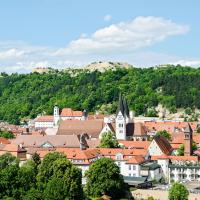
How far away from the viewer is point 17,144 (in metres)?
93.8

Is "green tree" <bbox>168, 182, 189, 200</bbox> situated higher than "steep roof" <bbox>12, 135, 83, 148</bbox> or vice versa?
"steep roof" <bbox>12, 135, 83, 148</bbox>

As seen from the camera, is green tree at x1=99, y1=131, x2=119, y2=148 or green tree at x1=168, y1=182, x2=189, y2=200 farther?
green tree at x1=99, y1=131, x2=119, y2=148

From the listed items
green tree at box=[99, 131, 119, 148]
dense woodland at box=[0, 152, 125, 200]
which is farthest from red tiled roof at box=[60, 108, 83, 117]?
dense woodland at box=[0, 152, 125, 200]

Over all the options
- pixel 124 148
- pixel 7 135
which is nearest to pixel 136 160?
pixel 124 148

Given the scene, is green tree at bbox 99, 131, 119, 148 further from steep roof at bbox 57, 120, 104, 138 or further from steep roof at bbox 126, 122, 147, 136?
steep roof at bbox 57, 120, 104, 138

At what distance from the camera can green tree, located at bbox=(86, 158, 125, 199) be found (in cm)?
6849

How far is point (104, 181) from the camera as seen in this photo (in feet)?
226

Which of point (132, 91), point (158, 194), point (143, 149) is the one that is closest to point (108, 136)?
point (143, 149)

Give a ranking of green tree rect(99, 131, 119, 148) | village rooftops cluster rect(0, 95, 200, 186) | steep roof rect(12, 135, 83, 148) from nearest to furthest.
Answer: village rooftops cluster rect(0, 95, 200, 186) < green tree rect(99, 131, 119, 148) < steep roof rect(12, 135, 83, 148)

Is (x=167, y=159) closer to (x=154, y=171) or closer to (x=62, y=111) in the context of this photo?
(x=154, y=171)

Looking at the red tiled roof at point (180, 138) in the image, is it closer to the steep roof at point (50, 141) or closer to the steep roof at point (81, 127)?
the steep roof at point (81, 127)

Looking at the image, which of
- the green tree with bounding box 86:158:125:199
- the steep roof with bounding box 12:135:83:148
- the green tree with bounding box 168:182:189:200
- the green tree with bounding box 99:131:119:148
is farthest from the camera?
the steep roof with bounding box 12:135:83:148

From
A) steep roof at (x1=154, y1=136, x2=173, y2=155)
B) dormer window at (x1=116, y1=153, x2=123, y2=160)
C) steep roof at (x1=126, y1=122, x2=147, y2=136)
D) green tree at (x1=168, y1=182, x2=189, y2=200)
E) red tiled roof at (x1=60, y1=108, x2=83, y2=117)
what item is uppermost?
red tiled roof at (x1=60, y1=108, x2=83, y2=117)

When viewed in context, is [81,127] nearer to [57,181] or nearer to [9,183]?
[57,181]
